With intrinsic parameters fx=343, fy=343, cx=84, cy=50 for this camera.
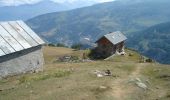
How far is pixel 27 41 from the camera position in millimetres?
51406

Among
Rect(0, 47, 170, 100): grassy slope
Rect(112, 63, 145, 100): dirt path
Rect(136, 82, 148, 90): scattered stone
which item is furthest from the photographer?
Rect(136, 82, 148, 90): scattered stone

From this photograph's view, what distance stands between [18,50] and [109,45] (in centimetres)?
5584

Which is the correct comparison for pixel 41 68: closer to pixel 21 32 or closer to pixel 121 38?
pixel 21 32

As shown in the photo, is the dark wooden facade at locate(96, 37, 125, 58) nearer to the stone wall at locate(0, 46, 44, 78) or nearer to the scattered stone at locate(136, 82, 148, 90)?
the stone wall at locate(0, 46, 44, 78)

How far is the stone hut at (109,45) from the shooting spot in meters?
100

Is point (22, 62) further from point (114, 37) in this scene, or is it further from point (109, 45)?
point (114, 37)

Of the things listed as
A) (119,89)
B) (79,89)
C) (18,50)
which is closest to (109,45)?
(18,50)

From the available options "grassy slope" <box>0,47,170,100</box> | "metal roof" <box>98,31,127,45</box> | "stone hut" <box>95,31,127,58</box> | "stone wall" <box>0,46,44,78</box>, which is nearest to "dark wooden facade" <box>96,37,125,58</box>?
"stone hut" <box>95,31,127,58</box>

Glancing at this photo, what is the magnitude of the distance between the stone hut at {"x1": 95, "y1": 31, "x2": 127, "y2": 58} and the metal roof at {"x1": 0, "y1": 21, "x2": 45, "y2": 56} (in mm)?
47505

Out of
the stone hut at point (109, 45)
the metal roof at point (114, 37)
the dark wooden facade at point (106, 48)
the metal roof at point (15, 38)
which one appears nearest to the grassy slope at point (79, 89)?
the metal roof at point (15, 38)

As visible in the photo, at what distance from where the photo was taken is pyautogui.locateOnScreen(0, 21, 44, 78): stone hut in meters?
45.4

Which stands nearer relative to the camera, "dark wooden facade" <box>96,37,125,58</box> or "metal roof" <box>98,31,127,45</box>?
"dark wooden facade" <box>96,37,125,58</box>

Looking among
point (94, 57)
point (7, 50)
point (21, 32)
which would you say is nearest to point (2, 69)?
point (7, 50)

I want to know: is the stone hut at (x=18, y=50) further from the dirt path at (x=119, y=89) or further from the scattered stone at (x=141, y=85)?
the scattered stone at (x=141, y=85)
